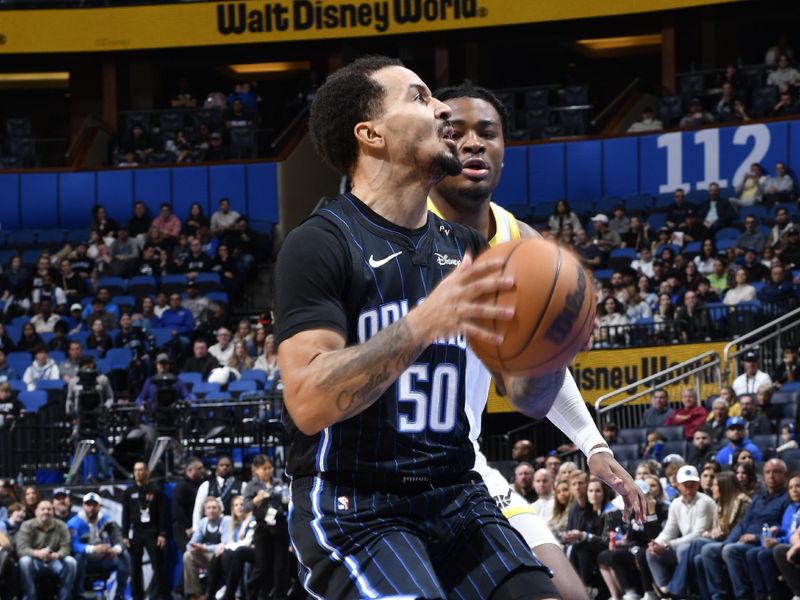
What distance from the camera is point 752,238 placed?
2298 centimetres

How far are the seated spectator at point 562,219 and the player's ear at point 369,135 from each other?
69.7 ft

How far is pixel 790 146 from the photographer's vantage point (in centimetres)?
2669

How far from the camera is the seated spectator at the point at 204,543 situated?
17.5m

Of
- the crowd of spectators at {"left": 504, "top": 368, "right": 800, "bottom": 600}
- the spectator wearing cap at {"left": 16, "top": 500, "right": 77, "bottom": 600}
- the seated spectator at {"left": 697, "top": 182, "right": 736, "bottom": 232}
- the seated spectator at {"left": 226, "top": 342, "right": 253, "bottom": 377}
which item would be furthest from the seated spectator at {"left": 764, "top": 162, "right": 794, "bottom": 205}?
the spectator wearing cap at {"left": 16, "top": 500, "right": 77, "bottom": 600}

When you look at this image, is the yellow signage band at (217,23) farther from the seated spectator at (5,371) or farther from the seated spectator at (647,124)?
the seated spectator at (5,371)

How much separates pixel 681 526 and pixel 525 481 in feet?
7.73

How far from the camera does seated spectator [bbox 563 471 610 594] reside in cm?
1515

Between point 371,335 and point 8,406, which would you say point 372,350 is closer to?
point 371,335

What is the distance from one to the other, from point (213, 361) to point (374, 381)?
63.8 feet

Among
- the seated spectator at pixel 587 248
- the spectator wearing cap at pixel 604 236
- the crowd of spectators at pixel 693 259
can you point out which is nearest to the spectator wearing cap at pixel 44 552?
the crowd of spectators at pixel 693 259

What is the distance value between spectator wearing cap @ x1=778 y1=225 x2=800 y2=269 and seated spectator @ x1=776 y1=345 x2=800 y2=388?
2883 millimetres

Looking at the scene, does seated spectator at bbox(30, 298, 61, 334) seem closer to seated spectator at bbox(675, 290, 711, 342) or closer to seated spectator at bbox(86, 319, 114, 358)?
seated spectator at bbox(86, 319, 114, 358)

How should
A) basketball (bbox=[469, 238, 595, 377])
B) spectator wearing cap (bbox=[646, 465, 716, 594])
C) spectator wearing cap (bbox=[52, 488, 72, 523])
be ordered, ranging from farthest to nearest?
spectator wearing cap (bbox=[52, 488, 72, 523]) → spectator wearing cap (bbox=[646, 465, 716, 594]) → basketball (bbox=[469, 238, 595, 377])

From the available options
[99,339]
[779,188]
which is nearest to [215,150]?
[99,339]
